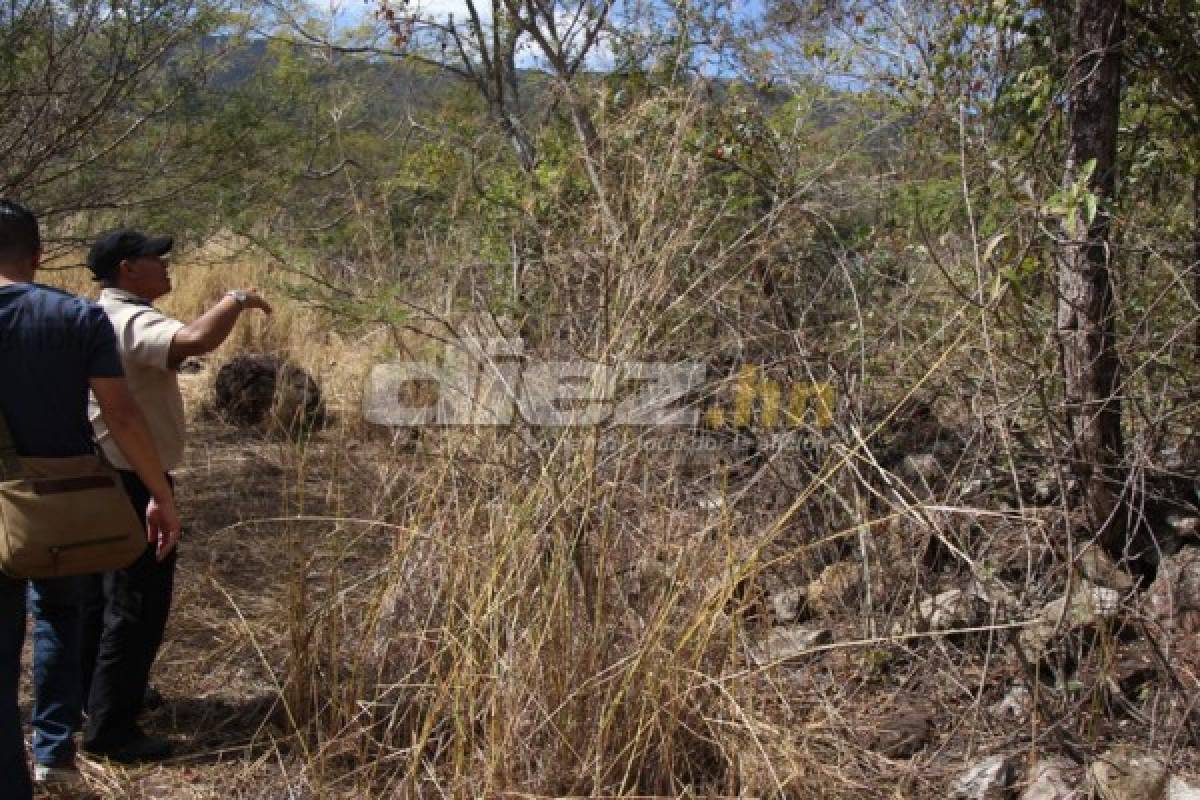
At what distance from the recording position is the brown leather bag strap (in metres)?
2.70

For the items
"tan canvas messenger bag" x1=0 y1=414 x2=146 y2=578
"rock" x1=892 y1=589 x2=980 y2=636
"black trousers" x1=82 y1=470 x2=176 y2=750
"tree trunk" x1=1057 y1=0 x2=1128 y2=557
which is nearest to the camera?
"tan canvas messenger bag" x1=0 y1=414 x2=146 y2=578

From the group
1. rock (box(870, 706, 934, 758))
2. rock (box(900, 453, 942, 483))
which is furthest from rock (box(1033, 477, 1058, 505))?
rock (box(870, 706, 934, 758))

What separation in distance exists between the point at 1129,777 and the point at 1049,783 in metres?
0.18

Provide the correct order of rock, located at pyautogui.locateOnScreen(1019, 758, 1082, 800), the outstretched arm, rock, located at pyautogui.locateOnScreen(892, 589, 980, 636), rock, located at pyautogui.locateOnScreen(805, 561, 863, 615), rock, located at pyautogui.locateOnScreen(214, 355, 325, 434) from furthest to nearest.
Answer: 1. rock, located at pyautogui.locateOnScreen(214, 355, 325, 434)
2. rock, located at pyautogui.locateOnScreen(805, 561, 863, 615)
3. rock, located at pyautogui.locateOnScreen(892, 589, 980, 636)
4. the outstretched arm
5. rock, located at pyautogui.locateOnScreen(1019, 758, 1082, 800)

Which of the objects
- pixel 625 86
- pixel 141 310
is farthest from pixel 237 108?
pixel 141 310

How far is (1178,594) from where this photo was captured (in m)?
3.28

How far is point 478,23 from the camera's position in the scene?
5.91 metres

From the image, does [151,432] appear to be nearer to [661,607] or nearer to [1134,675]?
[661,607]

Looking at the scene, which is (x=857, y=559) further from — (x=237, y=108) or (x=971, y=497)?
(x=237, y=108)

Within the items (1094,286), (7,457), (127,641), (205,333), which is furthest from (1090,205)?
(127,641)

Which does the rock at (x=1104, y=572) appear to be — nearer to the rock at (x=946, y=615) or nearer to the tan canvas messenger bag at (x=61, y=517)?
the rock at (x=946, y=615)

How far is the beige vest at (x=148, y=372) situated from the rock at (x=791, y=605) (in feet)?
6.20

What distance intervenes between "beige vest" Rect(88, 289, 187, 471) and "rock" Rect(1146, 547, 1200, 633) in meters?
2.76

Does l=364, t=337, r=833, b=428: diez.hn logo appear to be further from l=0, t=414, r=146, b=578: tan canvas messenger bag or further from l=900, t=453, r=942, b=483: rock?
l=0, t=414, r=146, b=578: tan canvas messenger bag
